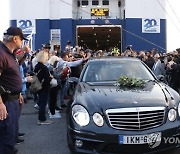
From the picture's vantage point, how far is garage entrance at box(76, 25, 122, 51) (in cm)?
3312

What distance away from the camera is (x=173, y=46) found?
31.3m

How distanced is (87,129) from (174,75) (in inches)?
285

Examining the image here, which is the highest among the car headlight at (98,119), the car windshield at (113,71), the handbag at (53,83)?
the car windshield at (113,71)

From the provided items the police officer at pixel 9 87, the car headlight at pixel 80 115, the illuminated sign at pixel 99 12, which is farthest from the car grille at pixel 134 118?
the illuminated sign at pixel 99 12

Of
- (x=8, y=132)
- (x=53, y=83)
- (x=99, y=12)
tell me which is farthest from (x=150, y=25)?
(x=8, y=132)

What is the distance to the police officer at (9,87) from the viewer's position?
4.20 metres

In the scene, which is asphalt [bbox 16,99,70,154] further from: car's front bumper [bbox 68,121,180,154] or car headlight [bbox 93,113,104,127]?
car headlight [bbox 93,113,104,127]

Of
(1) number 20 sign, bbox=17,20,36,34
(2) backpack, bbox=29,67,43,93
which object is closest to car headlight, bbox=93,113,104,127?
(2) backpack, bbox=29,67,43,93

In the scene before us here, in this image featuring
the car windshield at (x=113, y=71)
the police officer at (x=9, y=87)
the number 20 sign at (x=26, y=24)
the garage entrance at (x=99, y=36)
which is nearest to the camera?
the police officer at (x=9, y=87)

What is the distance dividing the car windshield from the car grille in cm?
170

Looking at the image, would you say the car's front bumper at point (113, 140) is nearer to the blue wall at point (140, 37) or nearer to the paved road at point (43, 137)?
the paved road at point (43, 137)

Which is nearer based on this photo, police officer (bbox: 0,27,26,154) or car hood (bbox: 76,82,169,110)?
police officer (bbox: 0,27,26,154)

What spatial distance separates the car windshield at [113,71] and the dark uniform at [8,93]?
2.74 metres

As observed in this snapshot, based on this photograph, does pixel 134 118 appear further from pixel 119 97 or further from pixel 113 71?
pixel 113 71
